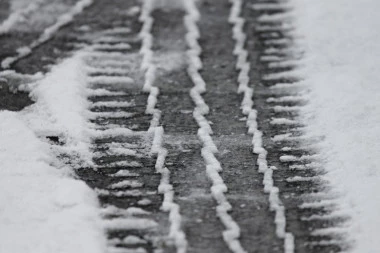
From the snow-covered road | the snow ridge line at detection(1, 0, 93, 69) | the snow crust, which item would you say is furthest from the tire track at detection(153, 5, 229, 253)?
the snow ridge line at detection(1, 0, 93, 69)

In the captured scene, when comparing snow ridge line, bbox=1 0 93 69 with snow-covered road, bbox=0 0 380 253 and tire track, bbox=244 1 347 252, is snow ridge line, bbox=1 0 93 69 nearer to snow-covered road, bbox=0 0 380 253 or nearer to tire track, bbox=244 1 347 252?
snow-covered road, bbox=0 0 380 253

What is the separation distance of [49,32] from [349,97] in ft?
6.98

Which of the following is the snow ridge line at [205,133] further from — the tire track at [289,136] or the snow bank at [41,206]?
the snow bank at [41,206]

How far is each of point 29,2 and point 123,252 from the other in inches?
119

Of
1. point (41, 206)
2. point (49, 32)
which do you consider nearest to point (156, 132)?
point (41, 206)

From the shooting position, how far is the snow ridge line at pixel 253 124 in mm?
2947

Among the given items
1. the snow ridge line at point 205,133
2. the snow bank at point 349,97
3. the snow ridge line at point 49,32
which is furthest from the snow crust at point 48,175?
the snow bank at point 349,97

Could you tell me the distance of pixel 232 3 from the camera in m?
5.35

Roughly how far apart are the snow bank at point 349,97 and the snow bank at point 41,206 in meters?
1.11

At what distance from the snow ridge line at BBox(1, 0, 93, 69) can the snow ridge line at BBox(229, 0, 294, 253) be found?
1.14 meters

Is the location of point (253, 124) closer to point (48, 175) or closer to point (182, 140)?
point (182, 140)

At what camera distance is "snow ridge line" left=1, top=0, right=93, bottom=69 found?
4.44 meters

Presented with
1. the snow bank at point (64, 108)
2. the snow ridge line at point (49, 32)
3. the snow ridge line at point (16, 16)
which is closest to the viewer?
the snow bank at point (64, 108)

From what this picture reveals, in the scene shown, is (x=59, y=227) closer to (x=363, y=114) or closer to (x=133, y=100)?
(x=133, y=100)
